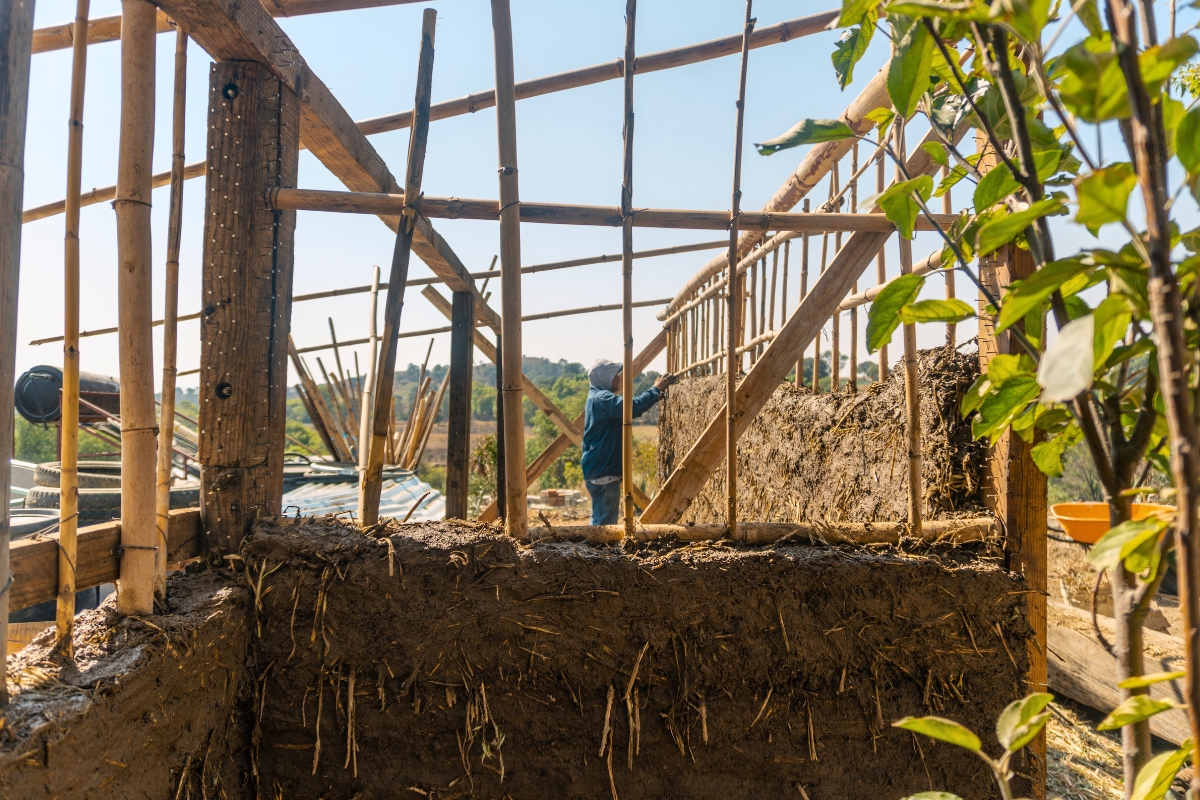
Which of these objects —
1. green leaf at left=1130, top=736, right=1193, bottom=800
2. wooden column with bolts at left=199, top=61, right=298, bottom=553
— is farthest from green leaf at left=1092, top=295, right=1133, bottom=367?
wooden column with bolts at left=199, top=61, right=298, bottom=553

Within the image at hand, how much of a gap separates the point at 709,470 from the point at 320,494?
182 inches

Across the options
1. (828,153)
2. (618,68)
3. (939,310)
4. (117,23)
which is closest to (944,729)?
(939,310)

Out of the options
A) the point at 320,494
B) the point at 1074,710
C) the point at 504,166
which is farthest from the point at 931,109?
the point at 320,494

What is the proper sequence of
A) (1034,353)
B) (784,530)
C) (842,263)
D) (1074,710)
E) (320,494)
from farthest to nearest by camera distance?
(320,494) < (1074,710) < (842,263) < (784,530) < (1034,353)

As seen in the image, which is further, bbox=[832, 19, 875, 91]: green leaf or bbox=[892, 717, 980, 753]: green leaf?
bbox=[832, 19, 875, 91]: green leaf

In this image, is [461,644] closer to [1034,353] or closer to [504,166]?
[504,166]

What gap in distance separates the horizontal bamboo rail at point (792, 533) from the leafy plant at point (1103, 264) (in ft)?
3.43

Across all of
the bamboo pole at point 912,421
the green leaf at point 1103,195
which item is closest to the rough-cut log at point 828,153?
the bamboo pole at point 912,421

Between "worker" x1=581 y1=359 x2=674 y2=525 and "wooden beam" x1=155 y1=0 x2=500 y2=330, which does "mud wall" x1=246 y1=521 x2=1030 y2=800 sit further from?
"worker" x1=581 y1=359 x2=674 y2=525

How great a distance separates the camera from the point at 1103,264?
0.53 metres

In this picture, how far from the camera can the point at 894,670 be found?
1.75 metres

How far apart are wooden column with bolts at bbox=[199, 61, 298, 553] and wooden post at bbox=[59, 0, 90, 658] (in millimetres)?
428

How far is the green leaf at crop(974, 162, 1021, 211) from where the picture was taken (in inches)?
28.5

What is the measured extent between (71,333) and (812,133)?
142cm
